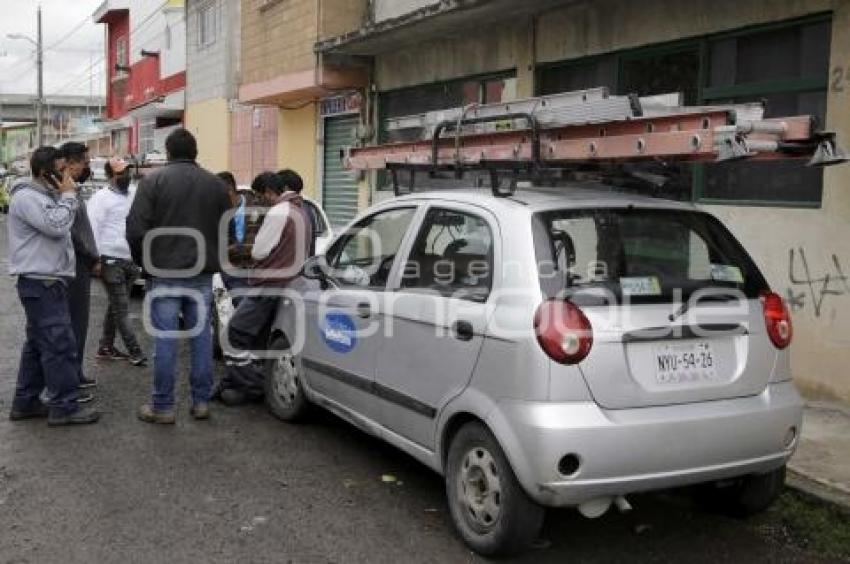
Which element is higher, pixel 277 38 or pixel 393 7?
pixel 393 7

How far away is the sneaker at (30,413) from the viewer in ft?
20.1

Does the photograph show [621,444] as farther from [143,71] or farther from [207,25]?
[143,71]

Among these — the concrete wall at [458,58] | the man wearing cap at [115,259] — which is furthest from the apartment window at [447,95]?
the man wearing cap at [115,259]

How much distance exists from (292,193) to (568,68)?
13.1 ft

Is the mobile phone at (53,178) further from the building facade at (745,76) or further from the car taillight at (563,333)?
the building facade at (745,76)

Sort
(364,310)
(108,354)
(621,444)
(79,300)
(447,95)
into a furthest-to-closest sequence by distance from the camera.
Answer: (447,95) → (108,354) → (79,300) → (364,310) → (621,444)

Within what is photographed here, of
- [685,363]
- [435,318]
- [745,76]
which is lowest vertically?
[685,363]

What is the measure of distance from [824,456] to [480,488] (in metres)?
2.36

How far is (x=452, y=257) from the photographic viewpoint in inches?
175

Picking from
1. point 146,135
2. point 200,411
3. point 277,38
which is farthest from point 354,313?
point 146,135

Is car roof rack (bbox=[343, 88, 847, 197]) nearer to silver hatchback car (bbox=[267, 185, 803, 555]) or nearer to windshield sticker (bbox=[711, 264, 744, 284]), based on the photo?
silver hatchback car (bbox=[267, 185, 803, 555])

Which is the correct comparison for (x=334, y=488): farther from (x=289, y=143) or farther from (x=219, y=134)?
(x=219, y=134)

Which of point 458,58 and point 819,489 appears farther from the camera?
point 458,58

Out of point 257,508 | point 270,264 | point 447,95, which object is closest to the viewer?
point 257,508
